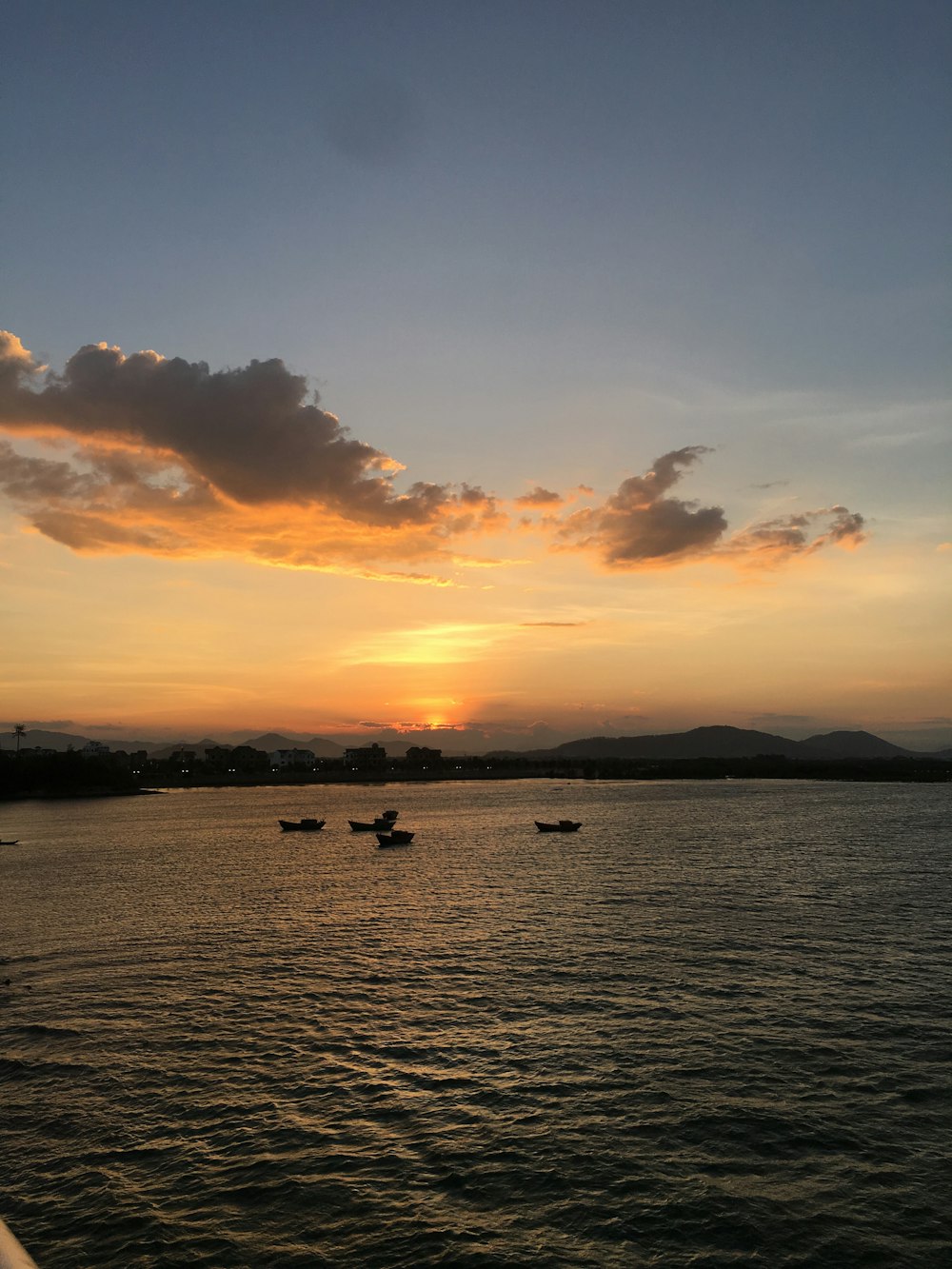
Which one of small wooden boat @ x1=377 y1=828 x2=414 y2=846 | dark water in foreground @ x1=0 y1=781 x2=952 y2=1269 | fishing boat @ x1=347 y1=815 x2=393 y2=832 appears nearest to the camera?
dark water in foreground @ x1=0 y1=781 x2=952 y2=1269

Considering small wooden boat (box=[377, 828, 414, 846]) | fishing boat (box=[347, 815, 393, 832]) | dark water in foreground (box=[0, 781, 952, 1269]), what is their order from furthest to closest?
fishing boat (box=[347, 815, 393, 832])
small wooden boat (box=[377, 828, 414, 846])
dark water in foreground (box=[0, 781, 952, 1269])

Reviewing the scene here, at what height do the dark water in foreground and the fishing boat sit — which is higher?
the dark water in foreground

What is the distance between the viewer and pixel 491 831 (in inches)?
5049

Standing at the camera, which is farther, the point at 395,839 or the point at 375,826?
the point at 375,826

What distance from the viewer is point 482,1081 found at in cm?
2717

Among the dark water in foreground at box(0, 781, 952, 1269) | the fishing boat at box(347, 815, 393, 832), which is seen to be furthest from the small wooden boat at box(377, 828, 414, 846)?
the dark water in foreground at box(0, 781, 952, 1269)

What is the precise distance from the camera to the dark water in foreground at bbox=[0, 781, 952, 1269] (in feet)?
62.2

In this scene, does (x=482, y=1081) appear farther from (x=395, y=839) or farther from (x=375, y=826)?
(x=375, y=826)

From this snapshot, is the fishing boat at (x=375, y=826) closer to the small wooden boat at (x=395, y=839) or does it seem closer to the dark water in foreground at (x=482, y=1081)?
the small wooden boat at (x=395, y=839)

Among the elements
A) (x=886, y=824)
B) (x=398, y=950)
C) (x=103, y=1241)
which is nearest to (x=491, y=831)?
(x=886, y=824)

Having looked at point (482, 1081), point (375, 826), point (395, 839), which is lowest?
point (375, 826)

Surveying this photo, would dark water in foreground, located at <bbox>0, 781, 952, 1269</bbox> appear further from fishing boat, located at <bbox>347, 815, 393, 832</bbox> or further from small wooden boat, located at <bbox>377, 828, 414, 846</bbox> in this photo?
fishing boat, located at <bbox>347, 815, 393, 832</bbox>

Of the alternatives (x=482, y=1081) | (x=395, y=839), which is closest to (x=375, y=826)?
(x=395, y=839)

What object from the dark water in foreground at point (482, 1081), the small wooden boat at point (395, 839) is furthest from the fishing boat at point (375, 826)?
the dark water in foreground at point (482, 1081)
